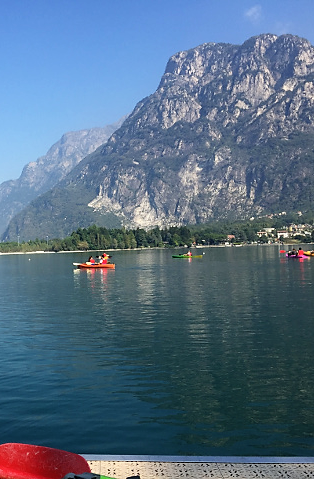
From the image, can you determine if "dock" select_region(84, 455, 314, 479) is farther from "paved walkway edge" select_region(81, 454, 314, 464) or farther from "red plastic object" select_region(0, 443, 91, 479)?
"red plastic object" select_region(0, 443, 91, 479)

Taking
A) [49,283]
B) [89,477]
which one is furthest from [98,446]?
[49,283]

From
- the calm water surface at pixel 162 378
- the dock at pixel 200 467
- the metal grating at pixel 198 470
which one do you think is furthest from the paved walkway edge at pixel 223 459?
the calm water surface at pixel 162 378

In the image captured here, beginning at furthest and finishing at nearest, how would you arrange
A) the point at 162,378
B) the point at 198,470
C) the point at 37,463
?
the point at 162,378, the point at 37,463, the point at 198,470

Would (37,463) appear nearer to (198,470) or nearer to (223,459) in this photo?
(198,470)

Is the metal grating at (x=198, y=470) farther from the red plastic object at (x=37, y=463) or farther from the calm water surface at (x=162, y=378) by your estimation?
the calm water surface at (x=162, y=378)

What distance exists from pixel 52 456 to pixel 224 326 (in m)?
32.3

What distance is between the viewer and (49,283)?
333ft

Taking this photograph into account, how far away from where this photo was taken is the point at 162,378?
96.4 ft

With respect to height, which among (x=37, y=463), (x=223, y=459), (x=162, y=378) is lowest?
(x=162, y=378)

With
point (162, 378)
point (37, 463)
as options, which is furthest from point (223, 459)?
point (162, 378)

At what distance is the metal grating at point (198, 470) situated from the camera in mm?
14383

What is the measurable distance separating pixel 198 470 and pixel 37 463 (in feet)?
15.6

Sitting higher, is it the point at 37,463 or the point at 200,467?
the point at 37,463

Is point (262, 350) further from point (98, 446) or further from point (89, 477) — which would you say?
point (89, 477)
